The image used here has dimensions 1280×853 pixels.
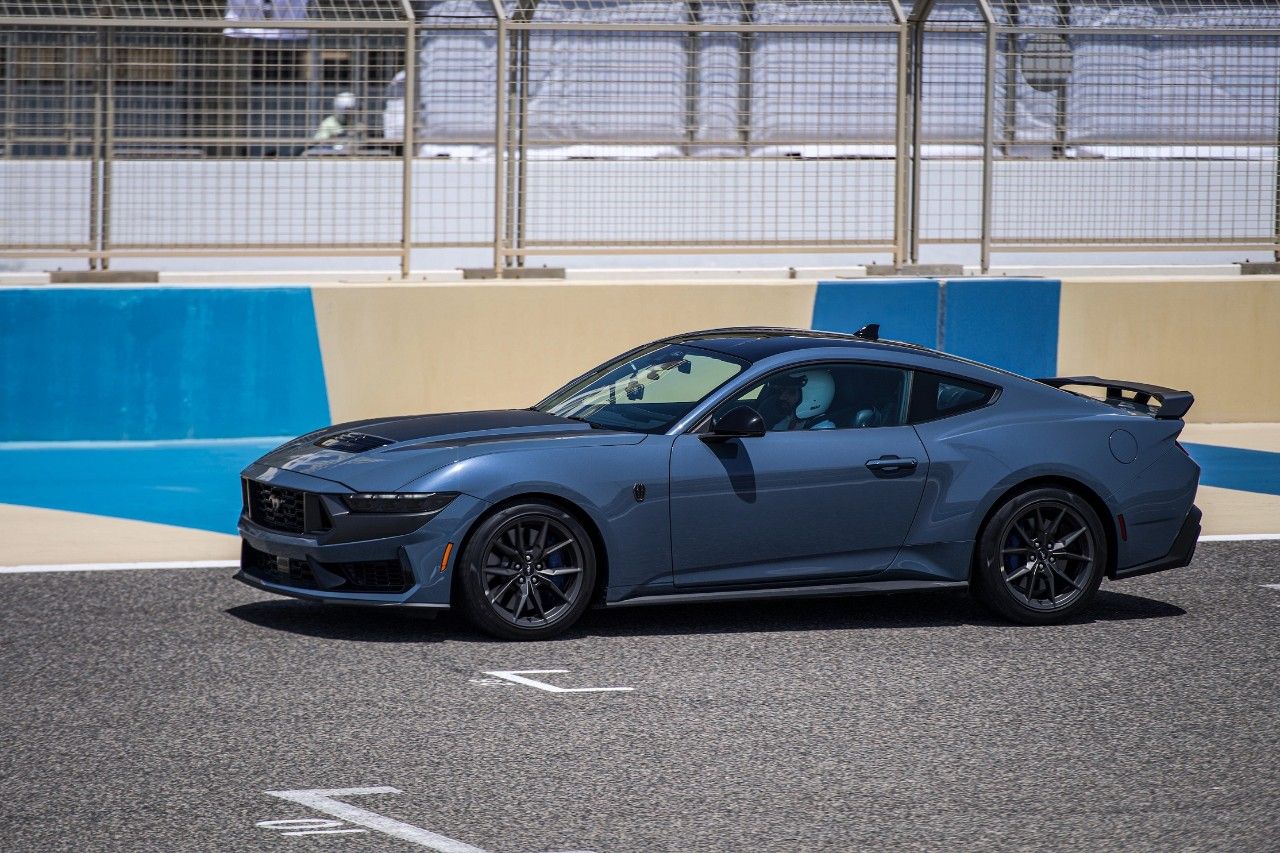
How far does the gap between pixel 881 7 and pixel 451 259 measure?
3.45 m

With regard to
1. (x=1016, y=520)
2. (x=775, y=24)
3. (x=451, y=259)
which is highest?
(x=775, y=24)

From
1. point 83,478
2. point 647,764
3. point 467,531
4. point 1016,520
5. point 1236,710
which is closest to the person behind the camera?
point 647,764

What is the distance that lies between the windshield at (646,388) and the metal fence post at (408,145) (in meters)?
3.93

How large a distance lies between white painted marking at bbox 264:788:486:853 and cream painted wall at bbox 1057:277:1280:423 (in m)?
8.45

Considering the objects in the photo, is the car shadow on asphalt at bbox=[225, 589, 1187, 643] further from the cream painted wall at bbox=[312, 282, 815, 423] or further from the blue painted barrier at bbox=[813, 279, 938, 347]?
the blue painted barrier at bbox=[813, 279, 938, 347]

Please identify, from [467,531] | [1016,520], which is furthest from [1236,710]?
[467,531]

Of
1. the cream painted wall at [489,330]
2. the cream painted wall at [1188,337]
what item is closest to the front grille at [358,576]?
the cream painted wall at [489,330]

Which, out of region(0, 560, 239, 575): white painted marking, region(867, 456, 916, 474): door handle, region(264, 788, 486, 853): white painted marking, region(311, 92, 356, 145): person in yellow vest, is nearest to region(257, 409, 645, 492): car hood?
region(867, 456, 916, 474): door handle

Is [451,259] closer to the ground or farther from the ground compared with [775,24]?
closer to the ground

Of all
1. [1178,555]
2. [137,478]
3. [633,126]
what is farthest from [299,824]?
[633,126]

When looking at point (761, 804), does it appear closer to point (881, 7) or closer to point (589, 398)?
point (589, 398)

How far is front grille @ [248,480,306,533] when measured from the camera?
7.21m

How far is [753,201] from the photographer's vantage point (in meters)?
12.6

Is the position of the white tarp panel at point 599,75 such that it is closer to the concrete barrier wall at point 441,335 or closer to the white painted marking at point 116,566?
the concrete barrier wall at point 441,335
